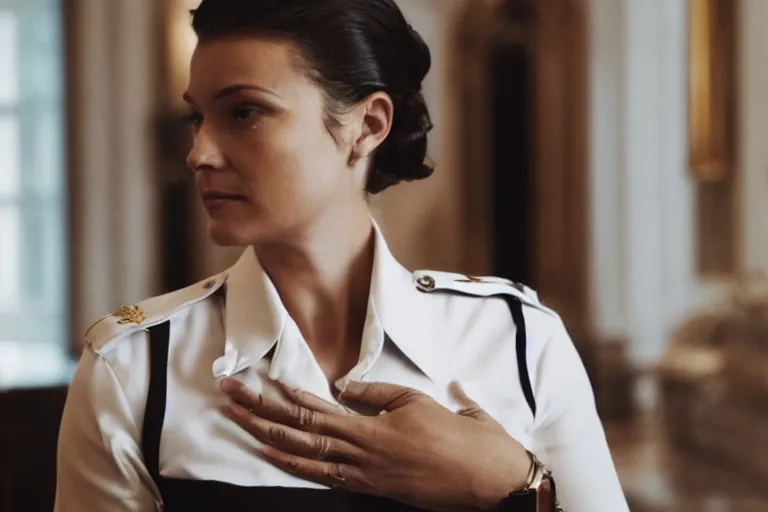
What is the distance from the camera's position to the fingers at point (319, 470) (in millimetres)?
907

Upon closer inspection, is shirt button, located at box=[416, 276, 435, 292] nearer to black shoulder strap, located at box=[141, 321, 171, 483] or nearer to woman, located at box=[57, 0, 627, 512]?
woman, located at box=[57, 0, 627, 512]

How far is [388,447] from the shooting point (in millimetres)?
920

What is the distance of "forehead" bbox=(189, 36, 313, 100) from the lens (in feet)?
2.94

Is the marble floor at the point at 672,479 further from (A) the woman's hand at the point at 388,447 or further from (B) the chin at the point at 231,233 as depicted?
(B) the chin at the point at 231,233

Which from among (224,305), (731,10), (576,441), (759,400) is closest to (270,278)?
(224,305)

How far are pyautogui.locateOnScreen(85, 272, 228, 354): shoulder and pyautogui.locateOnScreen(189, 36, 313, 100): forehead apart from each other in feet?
0.69

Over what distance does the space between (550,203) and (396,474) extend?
175 inches

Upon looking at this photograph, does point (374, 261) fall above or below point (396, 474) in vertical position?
above

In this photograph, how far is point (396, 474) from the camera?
0.92m

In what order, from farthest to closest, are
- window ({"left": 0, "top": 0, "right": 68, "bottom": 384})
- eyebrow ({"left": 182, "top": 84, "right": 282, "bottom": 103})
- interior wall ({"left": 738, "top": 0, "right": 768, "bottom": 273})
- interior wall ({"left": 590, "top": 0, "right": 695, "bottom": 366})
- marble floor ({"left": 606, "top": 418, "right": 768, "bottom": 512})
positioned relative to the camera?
1. interior wall ({"left": 590, "top": 0, "right": 695, "bottom": 366})
2. window ({"left": 0, "top": 0, "right": 68, "bottom": 384})
3. interior wall ({"left": 738, "top": 0, "right": 768, "bottom": 273})
4. marble floor ({"left": 606, "top": 418, "right": 768, "bottom": 512})
5. eyebrow ({"left": 182, "top": 84, "right": 282, "bottom": 103})

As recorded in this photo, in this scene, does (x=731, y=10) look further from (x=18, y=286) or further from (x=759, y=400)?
(x=18, y=286)

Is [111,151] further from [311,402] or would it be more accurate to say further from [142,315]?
[311,402]

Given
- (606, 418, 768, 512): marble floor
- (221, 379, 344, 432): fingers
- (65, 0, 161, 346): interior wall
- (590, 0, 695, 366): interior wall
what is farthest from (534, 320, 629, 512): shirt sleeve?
(590, 0, 695, 366): interior wall

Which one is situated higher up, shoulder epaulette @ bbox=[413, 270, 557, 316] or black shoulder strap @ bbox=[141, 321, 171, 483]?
shoulder epaulette @ bbox=[413, 270, 557, 316]
